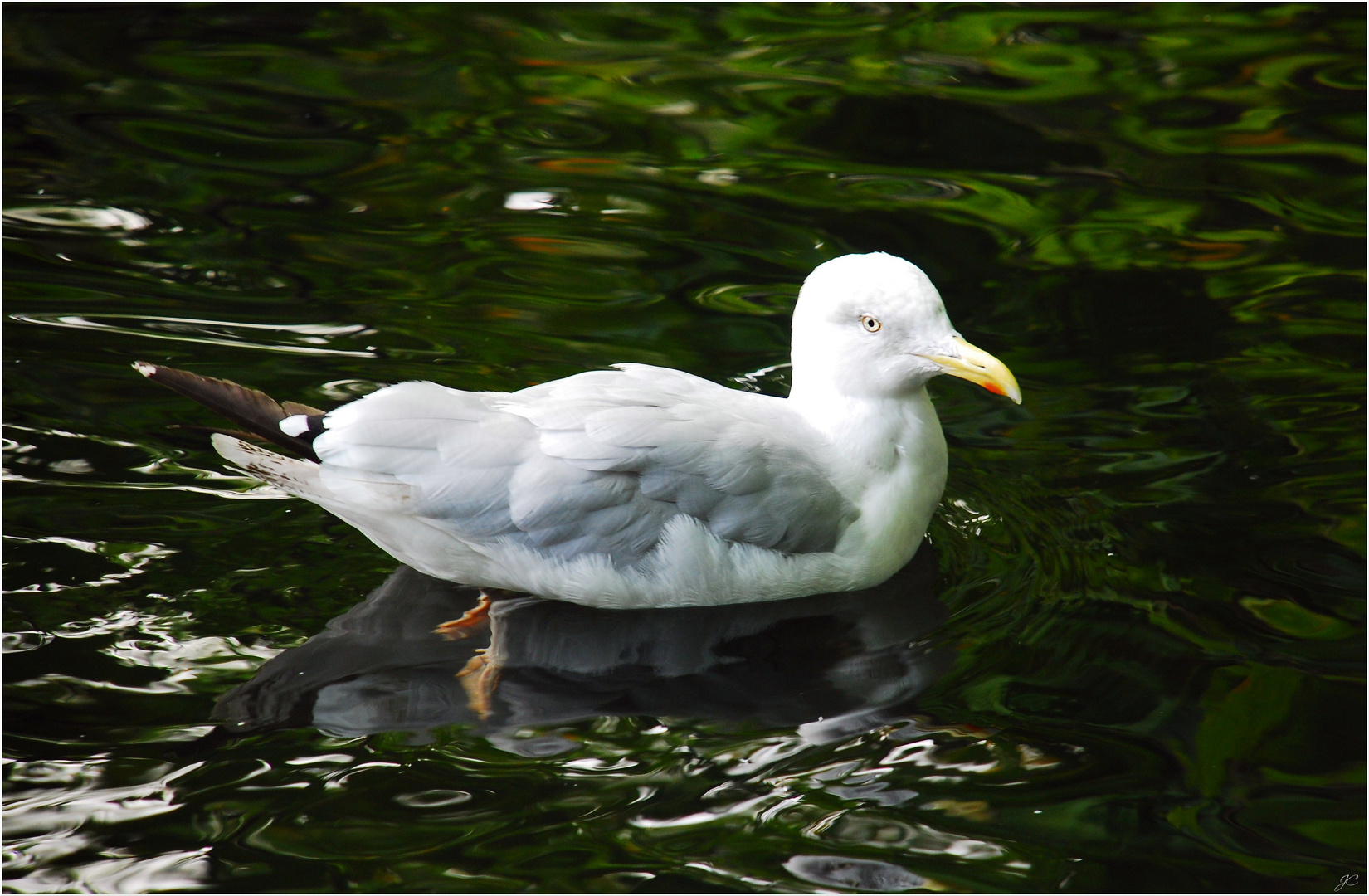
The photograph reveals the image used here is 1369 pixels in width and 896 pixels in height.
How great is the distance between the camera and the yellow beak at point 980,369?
14.6 ft

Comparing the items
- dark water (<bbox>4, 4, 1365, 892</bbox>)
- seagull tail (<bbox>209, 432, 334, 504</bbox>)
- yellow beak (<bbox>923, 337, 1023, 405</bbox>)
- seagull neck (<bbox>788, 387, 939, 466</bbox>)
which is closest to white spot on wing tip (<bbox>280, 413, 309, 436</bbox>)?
seagull tail (<bbox>209, 432, 334, 504</bbox>)

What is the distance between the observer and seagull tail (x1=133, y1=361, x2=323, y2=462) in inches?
171

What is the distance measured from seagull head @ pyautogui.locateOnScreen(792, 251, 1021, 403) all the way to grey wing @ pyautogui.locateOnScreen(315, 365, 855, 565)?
0.37 meters

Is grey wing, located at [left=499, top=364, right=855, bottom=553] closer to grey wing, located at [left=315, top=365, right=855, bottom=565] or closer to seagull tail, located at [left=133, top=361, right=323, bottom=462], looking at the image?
grey wing, located at [left=315, top=365, right=855, bottom=565]

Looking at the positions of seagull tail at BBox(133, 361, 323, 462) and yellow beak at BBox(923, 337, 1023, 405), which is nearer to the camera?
seagull tail at BBox(133, 361, 323, 462)

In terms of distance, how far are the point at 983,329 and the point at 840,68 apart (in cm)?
309

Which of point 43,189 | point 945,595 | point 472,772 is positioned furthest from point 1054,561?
point 43,189

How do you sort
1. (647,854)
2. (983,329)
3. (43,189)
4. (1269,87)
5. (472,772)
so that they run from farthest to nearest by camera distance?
(1269,87)
(43,189)
(983,329)
(472,772)
(647,854)

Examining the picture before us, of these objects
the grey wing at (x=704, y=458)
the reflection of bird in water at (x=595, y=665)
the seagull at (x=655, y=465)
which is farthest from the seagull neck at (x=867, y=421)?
the reflection of bird in water at (x=595, y=665)

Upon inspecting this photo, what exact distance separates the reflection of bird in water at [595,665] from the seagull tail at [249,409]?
616 millimetres

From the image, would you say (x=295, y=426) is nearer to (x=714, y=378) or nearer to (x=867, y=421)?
(x=867, y=421)

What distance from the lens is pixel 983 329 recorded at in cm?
649

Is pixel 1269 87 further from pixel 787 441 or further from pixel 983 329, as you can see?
pixel 787 441

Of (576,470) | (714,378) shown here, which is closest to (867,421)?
(576,470)
